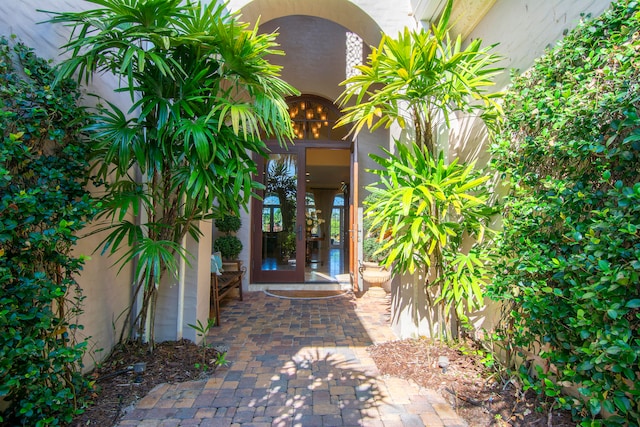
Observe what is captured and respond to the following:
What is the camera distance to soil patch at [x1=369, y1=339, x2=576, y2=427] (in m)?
1.88

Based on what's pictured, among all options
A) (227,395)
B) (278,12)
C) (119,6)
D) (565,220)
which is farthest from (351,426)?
(278,12)

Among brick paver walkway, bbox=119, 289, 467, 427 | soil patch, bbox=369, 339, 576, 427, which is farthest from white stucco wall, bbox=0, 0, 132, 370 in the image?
soil patch, bbox=369, 339, 576, 427

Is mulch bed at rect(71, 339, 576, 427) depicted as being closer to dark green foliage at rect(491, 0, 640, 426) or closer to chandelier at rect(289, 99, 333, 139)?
dark green foliage at rect(491, 0, 640, 426)

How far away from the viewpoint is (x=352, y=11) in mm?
3668

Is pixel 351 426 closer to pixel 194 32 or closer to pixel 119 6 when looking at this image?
pixel 194 32

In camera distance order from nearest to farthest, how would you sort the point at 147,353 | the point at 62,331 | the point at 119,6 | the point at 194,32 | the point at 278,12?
the point at 62,331, the point at 119,6, the point at 194,32, the point at 147,353, the point at 278,12

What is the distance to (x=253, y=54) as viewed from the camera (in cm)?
229

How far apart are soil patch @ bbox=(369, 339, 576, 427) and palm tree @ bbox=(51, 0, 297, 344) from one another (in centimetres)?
195

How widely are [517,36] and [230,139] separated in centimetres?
232

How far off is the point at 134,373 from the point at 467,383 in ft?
8.29

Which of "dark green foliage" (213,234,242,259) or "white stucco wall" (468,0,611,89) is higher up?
"white stucco wall" (468,0,611,89)

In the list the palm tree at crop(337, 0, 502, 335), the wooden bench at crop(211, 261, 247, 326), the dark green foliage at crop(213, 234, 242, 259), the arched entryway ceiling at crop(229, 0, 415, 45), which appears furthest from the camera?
the dark green foliage at crop(213, 234, 242, 259)

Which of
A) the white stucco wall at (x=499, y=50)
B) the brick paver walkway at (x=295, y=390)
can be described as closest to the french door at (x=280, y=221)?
the brick paver walkway at (x=295, y=390)

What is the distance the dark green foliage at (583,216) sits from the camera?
120 cm
